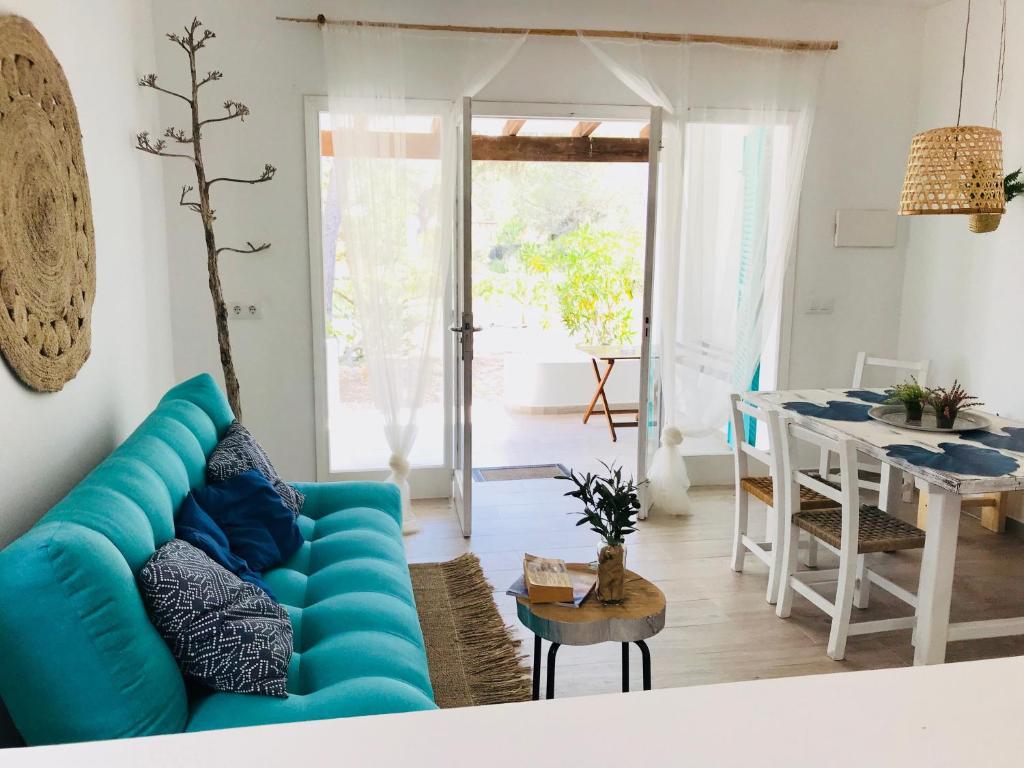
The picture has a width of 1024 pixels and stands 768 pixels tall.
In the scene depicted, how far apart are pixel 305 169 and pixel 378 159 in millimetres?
409

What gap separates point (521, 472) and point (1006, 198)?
314 centimetres

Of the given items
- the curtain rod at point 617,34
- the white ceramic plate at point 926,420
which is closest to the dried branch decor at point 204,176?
the curtain rod at point 617,34

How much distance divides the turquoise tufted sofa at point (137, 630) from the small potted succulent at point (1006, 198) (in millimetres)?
3249

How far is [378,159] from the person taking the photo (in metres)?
4.18

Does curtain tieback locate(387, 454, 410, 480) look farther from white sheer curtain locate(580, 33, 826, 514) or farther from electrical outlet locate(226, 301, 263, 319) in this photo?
white sheer curtain locate(580, 33, 826, 514)

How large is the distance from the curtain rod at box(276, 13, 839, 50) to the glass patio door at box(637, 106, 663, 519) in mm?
458

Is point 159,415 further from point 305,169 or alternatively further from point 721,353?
point 721,353

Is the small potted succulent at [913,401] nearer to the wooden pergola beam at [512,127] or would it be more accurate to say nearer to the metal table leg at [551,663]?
the metal table leg at [551,663]

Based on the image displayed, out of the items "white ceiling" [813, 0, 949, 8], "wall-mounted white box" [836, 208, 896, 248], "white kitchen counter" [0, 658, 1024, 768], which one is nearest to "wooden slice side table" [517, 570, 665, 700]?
"white kitchen counter" [0, 658, 1024, 768]

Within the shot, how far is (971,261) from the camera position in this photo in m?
4.51

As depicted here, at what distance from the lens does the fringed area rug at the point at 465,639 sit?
2734 mm

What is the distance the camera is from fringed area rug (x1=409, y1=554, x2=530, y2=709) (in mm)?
2734

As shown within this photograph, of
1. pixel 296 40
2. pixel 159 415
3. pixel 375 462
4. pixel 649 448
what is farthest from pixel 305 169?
pixel 649 448

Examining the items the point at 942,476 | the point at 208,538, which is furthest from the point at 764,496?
the point at 208,538
